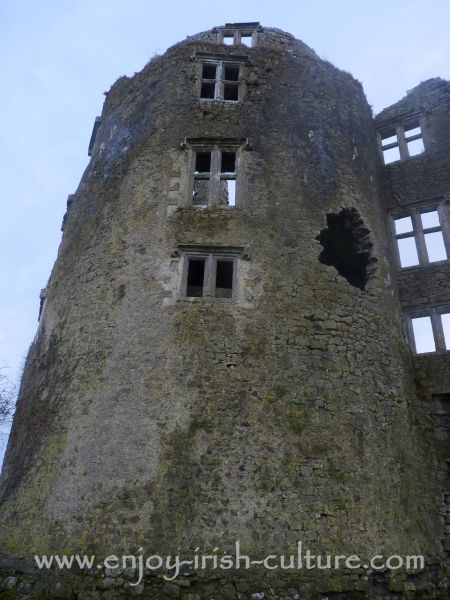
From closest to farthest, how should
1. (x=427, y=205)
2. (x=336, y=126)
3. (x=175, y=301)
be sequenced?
1. (x=175, y=301)
2. (x=336, y=126)
3. (x=427, y=205)

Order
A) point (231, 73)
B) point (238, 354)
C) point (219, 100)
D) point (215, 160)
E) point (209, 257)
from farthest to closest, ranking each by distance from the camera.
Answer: point (231, 73) → point (219, 100) → point (215, 160) → point (209, 257) → point (238, 354)

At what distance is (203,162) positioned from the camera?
13242 millimetres

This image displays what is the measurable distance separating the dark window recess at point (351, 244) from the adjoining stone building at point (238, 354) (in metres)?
0.04

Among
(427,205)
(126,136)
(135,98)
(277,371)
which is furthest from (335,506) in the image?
(135,98)

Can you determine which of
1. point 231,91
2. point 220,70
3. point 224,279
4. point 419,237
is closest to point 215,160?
point 224,279

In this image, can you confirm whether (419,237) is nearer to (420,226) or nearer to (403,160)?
(420,226)

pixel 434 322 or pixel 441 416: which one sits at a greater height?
pixel 434 322

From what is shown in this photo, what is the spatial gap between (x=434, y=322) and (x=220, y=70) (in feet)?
29.3

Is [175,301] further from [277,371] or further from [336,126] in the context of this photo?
[336,126]

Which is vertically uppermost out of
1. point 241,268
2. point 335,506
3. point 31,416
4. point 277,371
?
point 241,268

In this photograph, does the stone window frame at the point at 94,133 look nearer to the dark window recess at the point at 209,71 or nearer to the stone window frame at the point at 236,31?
the dark window recess at the point at 209,71

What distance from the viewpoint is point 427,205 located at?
1502 centimetres

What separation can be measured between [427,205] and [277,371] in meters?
8.07

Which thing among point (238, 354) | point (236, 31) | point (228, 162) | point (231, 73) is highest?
point (236, 31)
